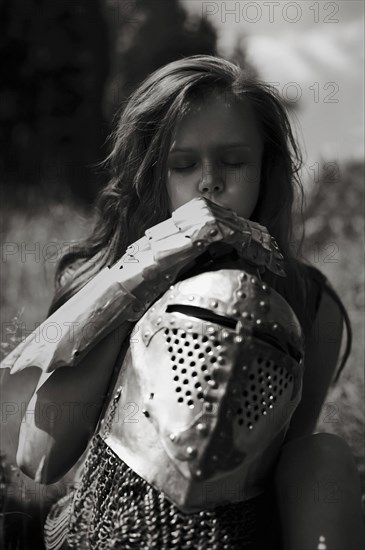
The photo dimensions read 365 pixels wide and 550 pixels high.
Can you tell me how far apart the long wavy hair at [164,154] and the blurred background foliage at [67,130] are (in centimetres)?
56

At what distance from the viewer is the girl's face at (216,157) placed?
5.96ft

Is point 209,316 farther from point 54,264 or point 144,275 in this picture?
point 54,264

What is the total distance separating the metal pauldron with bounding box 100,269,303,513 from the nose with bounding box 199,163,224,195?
0.33 m

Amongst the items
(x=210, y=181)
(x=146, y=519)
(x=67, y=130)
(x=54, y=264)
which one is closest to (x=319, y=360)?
(x=210, y=181)

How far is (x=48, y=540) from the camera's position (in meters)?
1.71

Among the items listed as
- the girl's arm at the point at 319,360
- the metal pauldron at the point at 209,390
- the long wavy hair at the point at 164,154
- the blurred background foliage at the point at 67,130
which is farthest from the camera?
the blurred background foliage at the point at 67,130

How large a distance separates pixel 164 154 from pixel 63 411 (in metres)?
0.66

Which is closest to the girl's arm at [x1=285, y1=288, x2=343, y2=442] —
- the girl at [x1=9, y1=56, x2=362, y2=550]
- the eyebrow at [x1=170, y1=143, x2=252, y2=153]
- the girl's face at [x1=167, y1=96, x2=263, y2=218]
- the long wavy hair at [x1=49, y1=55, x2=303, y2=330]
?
the girl at [x1=9, y1=56, x2=362, y2=550]

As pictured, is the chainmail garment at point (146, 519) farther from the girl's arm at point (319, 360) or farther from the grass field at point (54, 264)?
the grass field at point (54, 264)

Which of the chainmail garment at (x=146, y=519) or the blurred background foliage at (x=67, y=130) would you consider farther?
the blurred background foliage at (x=67, y=130)

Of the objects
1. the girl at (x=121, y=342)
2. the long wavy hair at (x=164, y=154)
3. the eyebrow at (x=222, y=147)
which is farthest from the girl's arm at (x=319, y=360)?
the eyebrow at (x=222, y=147)

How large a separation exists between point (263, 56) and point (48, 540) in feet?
5.63

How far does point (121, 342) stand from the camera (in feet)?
5.33

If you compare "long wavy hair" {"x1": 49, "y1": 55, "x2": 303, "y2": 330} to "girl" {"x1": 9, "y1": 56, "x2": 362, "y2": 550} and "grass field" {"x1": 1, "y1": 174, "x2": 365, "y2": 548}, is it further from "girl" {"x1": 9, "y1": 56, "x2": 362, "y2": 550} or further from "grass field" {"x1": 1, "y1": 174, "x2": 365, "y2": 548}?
"grass field" {"x1": 1, "y1": 174, "x2": 365, "y2": 548}
